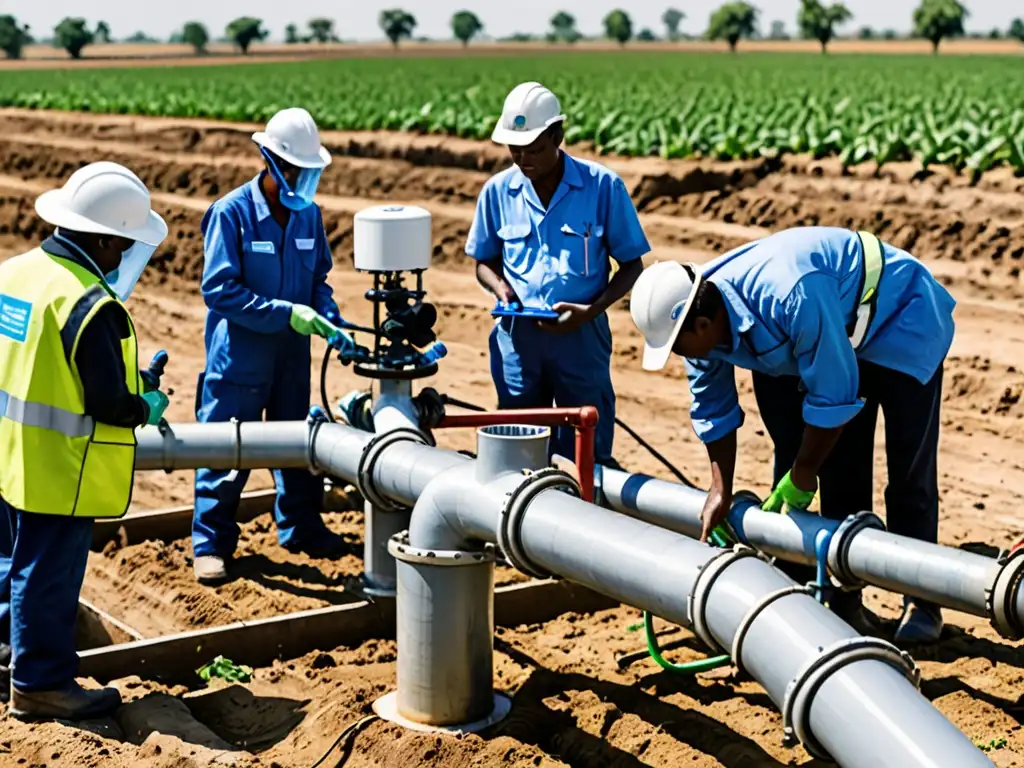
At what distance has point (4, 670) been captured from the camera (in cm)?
519

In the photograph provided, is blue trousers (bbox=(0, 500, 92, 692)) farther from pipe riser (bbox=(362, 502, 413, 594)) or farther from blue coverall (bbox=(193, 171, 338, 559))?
blue coverall (bbox=(193, 171, 338, 559))

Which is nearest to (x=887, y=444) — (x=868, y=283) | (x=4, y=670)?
(x=868, y=283)

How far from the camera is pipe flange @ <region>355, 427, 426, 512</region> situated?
5465 mm

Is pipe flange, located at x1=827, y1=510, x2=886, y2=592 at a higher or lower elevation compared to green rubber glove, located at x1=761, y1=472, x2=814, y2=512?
lower

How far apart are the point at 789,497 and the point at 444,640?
1301mm

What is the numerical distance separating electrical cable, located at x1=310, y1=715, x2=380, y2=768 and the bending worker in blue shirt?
1.39 metres

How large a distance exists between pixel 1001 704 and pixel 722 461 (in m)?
1.37

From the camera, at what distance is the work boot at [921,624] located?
5.66m

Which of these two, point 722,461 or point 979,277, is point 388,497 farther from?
point 979,277

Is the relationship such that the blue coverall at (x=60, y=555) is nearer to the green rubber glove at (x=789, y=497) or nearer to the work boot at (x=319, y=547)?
the work boot at (x=319, y=547)

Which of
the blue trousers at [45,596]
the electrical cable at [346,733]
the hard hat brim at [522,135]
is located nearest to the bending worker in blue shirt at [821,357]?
the electrical cable at [346,733]

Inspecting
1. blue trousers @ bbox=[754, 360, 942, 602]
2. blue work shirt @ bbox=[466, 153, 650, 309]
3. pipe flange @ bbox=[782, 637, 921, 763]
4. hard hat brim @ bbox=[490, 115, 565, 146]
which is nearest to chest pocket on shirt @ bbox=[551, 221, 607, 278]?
blue work shirt @ bbox=[466, 153, 650, 309]

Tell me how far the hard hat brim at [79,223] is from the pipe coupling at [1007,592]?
292cm

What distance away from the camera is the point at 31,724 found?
4.95 m
